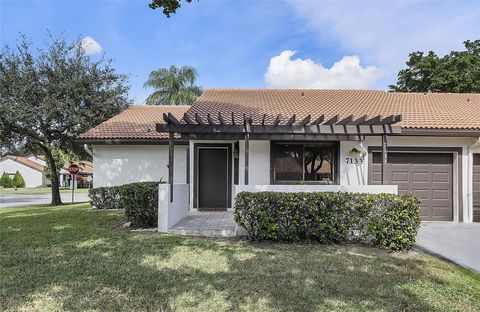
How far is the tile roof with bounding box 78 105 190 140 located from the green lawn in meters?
7.33

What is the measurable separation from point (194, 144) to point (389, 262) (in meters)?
7.77

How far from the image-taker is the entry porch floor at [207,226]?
26.1ft

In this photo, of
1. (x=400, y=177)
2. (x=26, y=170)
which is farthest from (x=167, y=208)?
(x=26, y=170)

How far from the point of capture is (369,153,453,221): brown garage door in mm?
10961

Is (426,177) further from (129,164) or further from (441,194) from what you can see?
(129,164)

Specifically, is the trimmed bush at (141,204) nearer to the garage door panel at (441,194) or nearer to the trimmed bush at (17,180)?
the garage door panel at (441,194)

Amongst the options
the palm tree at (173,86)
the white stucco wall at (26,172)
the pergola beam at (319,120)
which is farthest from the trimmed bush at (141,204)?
the white stucco wall at (26,172)

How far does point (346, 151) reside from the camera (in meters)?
11.0

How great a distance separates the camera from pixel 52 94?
15625 millimetres

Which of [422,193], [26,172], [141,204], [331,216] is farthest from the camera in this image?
[26,172]

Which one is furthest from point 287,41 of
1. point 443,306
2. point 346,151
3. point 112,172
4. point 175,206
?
point 443,306

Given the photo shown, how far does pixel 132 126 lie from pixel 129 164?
74.9 inches

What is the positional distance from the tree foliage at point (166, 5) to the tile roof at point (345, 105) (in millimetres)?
4464

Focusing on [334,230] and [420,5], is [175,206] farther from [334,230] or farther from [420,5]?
[420,5]
